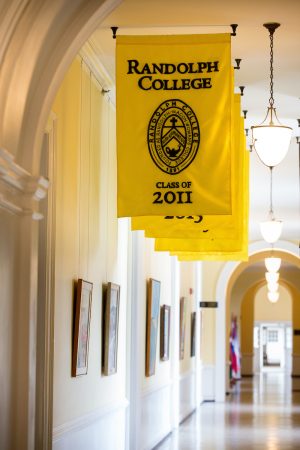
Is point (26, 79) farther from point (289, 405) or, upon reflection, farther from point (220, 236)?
point (289, 405)

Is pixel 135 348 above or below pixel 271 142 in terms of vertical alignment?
below

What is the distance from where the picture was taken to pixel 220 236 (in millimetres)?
10047

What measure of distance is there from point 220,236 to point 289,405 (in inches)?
516

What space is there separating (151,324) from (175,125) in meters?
5.71

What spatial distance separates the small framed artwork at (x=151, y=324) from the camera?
12680 millimetres

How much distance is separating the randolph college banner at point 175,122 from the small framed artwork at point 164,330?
6.98m

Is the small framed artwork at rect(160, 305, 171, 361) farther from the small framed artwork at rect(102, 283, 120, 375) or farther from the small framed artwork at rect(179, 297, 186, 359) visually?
the small framed artwork at rect(102, 283, 120, 375)

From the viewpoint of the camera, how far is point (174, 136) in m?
7.50

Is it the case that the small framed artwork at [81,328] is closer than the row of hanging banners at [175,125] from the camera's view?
No

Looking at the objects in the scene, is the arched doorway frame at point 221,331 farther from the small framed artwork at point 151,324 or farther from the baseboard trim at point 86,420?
the baseboard trim at point 86,420

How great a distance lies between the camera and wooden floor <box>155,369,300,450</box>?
1412 centimetres

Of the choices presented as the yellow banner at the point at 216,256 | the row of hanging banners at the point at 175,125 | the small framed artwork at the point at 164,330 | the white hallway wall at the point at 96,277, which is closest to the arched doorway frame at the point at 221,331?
the small framed artwork at the point at 164,330

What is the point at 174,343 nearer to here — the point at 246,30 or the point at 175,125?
the point at 246,30

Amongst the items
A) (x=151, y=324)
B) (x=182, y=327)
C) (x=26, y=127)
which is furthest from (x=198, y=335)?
(x=26, y=127)
